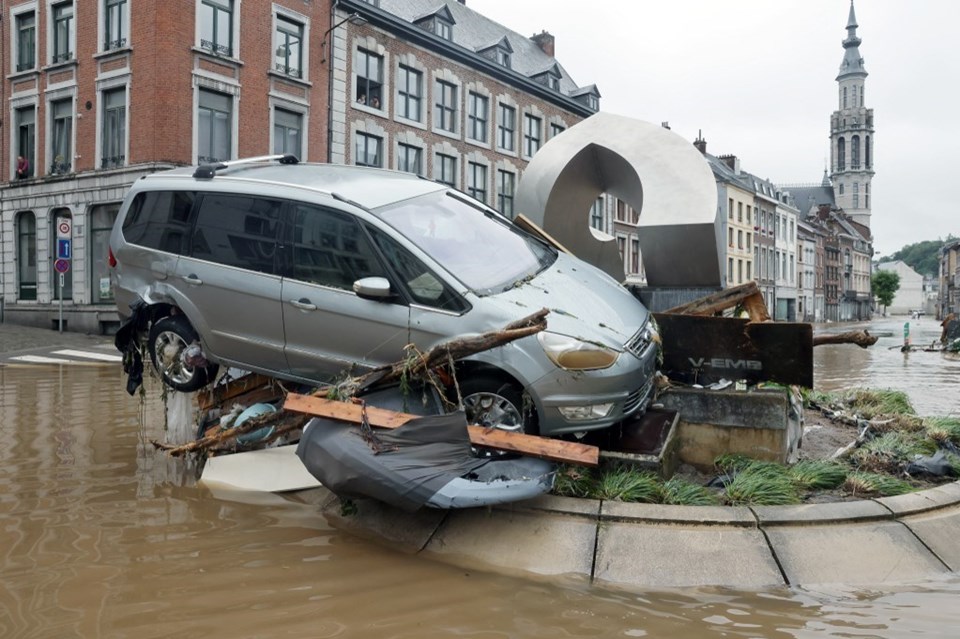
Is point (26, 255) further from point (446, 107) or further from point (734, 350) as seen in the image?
point (734, 350)

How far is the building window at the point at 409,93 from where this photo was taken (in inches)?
1195

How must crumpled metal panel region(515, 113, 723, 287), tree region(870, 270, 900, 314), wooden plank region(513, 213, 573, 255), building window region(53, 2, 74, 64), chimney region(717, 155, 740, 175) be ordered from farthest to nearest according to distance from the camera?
tree region(870, 270, 900, 314) → chimney region(717, 155, 740, 175) → building window region(53, 2, 74, 64) → crumpled metal panel region(515, 113, 723, 287) → wooden plank region(513, 213, 573, 255)

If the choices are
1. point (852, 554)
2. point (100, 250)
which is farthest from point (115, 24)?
point (852, 554)

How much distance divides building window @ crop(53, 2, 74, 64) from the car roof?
22808 mm

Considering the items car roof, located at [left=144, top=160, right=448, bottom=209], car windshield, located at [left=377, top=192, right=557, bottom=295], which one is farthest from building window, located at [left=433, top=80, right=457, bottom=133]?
car windshield, located at [left=377, top=192, right=557, bottom=295]

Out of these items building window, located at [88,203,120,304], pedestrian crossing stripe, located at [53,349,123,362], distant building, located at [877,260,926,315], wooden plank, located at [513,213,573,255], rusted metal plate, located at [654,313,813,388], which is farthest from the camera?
distant building, located at [877,260,926,315]

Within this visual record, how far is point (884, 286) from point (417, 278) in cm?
14337

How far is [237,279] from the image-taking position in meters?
6.05

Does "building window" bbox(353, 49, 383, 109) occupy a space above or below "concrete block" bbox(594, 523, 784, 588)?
above

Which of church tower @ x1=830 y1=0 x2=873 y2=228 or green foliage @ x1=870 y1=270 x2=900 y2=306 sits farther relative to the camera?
green foliage @ x1=870 y1=270 x2=900 y2=306

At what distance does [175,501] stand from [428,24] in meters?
29.1

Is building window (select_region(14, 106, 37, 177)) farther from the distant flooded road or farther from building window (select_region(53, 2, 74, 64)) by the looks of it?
the distant flooded road

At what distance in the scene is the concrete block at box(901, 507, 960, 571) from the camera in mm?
4406

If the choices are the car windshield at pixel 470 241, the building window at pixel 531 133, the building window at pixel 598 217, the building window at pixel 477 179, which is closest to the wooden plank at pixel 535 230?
the car windshield at pixel 470 241
